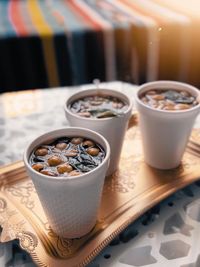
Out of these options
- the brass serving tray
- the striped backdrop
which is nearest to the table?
the brass serving tray

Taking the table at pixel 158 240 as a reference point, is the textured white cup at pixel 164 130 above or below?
above

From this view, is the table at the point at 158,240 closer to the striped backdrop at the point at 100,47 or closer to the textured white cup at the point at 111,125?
the textured white cup at the point at 111,125

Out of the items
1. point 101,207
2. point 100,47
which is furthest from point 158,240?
point 100,47

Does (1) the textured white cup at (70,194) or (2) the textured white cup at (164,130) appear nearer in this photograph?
(1) the textured white cup at (70,194)

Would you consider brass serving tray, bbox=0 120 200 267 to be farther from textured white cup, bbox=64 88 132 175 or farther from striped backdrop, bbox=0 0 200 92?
striped backdrop, bbox=0 0 200 92

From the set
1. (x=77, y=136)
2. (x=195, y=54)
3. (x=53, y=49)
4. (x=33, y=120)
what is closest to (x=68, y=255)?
(x=77, y=136)

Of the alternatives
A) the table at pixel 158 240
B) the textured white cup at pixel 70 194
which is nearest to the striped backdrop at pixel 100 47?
the table at pixel 158 240
